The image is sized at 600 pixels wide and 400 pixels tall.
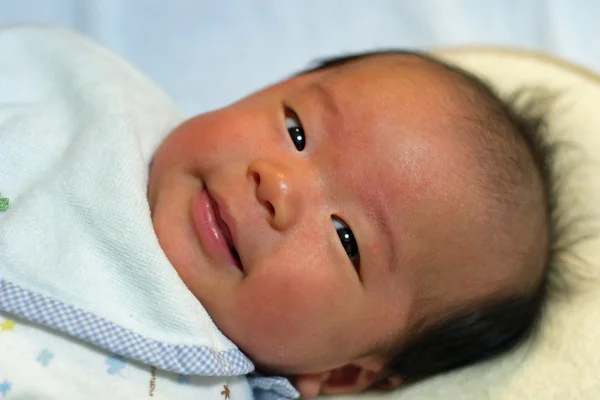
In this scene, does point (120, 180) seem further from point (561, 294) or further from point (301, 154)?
point (561, 294)

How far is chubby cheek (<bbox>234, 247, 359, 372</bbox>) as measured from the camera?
0.96 meters

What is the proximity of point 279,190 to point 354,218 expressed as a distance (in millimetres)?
111

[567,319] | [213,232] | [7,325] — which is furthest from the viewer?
[567,319]

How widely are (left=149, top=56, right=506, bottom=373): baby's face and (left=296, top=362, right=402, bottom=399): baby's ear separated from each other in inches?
3.0

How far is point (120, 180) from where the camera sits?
992mm

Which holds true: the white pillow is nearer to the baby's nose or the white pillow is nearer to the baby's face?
the baby's face

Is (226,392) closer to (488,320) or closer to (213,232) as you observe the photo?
(213,232)

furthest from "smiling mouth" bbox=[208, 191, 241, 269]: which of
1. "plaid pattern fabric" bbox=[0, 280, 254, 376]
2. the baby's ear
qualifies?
the baby's ear

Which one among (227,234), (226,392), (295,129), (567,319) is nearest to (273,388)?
(226,392)

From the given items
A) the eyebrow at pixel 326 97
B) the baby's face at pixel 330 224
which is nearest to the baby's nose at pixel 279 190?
the baby's face at pixel 330 224

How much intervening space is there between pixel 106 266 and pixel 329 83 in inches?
16.2

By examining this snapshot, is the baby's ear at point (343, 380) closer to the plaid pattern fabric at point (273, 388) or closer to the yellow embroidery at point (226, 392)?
the plaid pattern fabric at point (273, 388)

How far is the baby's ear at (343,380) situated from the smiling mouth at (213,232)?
24 centimetres

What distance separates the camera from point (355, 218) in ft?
3.21
